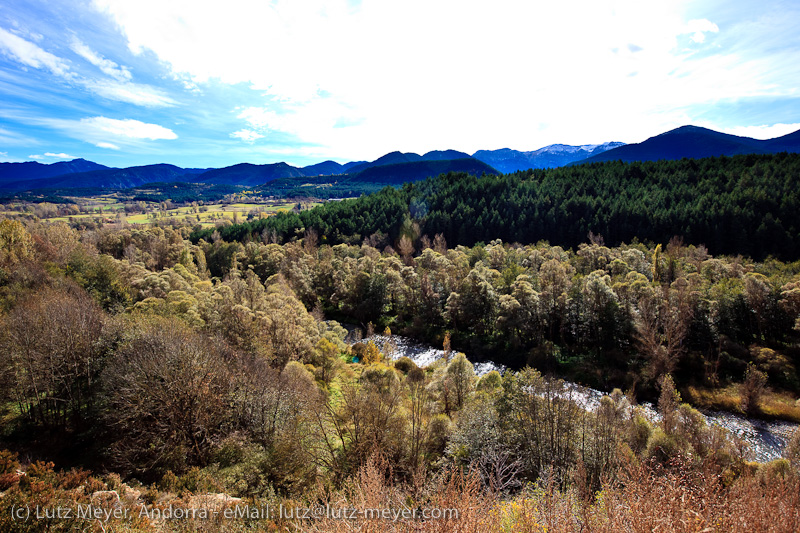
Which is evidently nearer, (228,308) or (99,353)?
(99,353)

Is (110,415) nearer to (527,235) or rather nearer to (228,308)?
(228,308)

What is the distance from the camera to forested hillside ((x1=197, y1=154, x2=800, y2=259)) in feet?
235

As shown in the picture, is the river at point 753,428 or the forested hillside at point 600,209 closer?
the river at point 753,428

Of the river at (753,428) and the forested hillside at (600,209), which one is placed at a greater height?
the forested hillside at (600,209)

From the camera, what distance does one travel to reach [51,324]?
76.3 feet

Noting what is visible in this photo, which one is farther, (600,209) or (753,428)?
(600,209)

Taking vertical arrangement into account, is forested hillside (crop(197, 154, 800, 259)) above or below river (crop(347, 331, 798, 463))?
above

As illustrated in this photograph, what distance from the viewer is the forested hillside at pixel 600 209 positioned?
71500 mm

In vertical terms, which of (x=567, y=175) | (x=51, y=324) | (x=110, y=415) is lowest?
(x=110, y=415)

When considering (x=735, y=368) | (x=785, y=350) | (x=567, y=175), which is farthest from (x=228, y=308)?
(x=567, y=175)

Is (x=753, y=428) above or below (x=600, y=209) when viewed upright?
below

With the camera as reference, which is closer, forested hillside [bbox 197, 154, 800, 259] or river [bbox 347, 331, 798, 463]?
river [bbox 347, 331, 798, 463]

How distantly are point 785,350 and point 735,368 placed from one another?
22.7 ft

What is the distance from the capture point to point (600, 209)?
283ft
